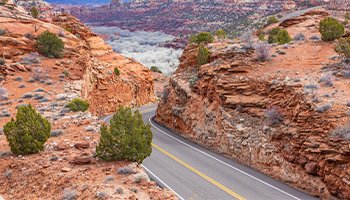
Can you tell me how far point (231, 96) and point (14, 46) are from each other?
77.0 ft

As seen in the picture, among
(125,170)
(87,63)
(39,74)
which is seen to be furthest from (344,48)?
(87,63)

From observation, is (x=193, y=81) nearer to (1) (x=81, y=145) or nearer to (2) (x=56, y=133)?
(2) (x=56, y=133)

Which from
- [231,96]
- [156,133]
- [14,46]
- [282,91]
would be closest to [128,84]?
[14,46]

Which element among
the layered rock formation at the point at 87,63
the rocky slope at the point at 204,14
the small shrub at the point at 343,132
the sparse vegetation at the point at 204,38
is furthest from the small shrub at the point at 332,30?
the rocky slope at the point at 204,14

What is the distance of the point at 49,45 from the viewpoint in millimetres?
36656

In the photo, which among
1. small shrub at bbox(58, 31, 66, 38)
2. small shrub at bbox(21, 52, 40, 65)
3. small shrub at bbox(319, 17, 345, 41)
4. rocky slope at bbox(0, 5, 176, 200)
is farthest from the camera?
small shrub at bbox(58, 31, 66, 38)

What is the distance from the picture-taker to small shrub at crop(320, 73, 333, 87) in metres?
20.6

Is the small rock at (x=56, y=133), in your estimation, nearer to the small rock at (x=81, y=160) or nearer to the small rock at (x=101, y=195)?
the small rock at (x=81, y=160)

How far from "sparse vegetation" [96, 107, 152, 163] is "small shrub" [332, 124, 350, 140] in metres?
8.34

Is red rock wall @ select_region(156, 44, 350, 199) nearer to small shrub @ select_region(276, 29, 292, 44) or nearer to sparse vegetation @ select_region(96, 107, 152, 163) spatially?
small shrub @ select_region(276, 29, 292, 44)

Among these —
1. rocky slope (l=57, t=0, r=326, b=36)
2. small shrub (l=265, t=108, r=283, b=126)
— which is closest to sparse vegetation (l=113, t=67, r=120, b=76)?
small shrub (l=265, t=108, r=283, b=126)

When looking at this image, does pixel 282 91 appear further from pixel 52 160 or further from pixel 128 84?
pixel 128 84

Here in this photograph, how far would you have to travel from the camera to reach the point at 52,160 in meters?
15.4

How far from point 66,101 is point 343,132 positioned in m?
18.9
